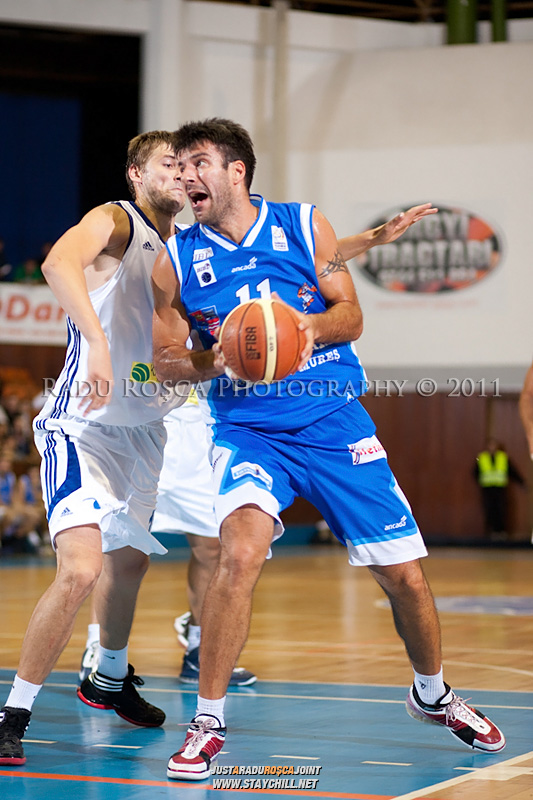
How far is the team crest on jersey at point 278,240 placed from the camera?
4270 mm

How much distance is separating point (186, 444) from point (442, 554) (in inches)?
483

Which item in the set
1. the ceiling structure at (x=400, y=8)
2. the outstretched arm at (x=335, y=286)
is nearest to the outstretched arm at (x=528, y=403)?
the outstretched arm at (x=335, y=286)

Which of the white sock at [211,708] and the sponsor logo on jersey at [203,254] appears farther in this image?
the sponsor logo on jersey at [203,254]

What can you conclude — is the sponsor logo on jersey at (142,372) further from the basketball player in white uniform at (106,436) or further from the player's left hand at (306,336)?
the player's left hand at (306,336)

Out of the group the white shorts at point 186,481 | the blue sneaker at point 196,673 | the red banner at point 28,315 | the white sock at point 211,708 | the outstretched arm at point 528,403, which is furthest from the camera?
the red banner at point 28,315

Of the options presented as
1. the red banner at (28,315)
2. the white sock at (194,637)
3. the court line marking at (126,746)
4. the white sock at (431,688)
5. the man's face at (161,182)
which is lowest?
the red banner at (28,315)

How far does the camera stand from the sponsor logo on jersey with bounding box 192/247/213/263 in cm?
427

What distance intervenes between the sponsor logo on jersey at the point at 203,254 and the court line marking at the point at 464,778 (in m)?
2.00

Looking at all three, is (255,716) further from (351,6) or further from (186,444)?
(351,6)

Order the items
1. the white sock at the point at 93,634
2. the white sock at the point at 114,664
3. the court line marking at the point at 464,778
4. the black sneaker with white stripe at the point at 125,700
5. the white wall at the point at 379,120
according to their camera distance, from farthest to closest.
Result: the white wall at the point at 379,120, the white sock at the point at 93,634, the white sock at the point at 114,664, the black sneaker with white stripe at the point at 125,700, the court line marking at the point at 464,778

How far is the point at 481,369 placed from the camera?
17.9 m

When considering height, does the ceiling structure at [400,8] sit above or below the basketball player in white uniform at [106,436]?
above

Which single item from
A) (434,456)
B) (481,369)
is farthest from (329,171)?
(434,456)

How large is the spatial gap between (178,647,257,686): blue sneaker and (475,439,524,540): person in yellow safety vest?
15578 millimetres
